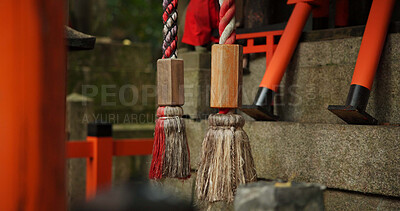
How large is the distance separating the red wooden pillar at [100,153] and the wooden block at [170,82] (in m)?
1.97

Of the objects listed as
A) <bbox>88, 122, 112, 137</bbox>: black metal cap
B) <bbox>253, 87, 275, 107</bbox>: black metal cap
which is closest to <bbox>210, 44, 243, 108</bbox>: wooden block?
<bbox>253, 87, 275, 107</bbox>: black metal cap

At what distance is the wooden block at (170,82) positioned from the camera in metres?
2.35

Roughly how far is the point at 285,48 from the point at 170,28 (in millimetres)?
864

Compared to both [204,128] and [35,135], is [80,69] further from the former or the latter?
[35,135]

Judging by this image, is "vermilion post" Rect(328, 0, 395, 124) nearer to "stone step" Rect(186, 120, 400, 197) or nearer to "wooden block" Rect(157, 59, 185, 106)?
"stone step" Rect(186, 120, 400, 197)

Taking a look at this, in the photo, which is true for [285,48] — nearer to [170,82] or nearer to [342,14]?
[342,14]

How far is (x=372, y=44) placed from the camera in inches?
98.0

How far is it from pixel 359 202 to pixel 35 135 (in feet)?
5.97

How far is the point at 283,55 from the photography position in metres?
2.93

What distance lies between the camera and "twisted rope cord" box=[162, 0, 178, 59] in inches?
93.7

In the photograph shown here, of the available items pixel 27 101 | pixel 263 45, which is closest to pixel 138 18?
pixel 263 45

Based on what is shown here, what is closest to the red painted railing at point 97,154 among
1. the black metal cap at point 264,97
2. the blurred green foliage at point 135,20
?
the black metal cap at point 264,97

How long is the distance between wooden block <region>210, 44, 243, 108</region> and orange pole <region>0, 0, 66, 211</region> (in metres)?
1.04

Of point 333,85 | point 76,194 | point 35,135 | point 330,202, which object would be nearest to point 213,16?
point 333,85
